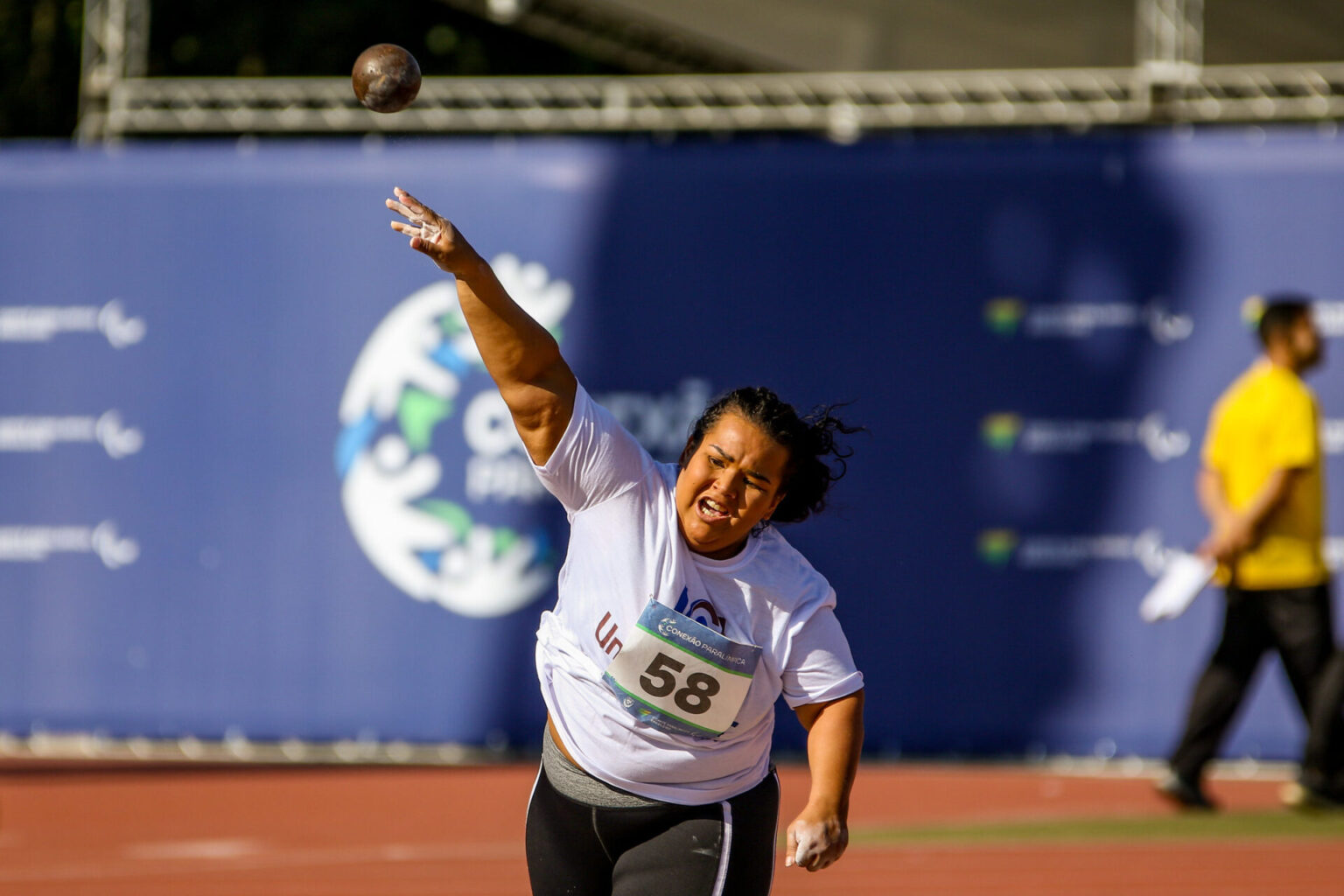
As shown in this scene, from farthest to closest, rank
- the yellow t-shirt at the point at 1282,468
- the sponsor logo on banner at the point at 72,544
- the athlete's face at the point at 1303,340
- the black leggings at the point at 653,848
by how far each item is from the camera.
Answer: the sponsor logo on banner at the point at 72,544 → the athlete's face at the point at 1303,340 → the yellow t-shirt at the point at 1282,468 → the black leggings at the point at 653,848

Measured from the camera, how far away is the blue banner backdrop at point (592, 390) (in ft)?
28.2

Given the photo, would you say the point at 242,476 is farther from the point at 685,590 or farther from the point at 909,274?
the point at 685,590

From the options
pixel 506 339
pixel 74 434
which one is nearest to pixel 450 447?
pixel 74 434

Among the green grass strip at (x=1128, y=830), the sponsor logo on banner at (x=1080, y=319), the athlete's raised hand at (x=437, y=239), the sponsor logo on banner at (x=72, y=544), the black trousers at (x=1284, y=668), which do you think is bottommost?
the green grass strip at (x=1128, y=830)

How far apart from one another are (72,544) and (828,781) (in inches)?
280

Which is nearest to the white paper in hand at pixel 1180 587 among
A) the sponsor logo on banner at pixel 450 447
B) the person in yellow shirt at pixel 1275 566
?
the person in yellow shirt at pixel 1275 566

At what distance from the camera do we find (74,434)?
9.45 m

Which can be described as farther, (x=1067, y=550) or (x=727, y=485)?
(x=1067, y=550)

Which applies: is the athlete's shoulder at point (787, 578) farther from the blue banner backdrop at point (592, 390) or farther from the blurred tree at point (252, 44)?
the blurred tree at point (252, 44)

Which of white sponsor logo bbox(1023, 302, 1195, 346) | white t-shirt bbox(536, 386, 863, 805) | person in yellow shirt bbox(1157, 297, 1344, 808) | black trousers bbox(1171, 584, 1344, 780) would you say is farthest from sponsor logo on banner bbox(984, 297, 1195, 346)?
white t-shirt bbox(536, 386, 863, 805)

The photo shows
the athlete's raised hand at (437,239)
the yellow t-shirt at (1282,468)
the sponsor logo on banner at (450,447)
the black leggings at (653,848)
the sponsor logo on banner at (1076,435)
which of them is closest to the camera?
the athlete's raised hand at (437,239)

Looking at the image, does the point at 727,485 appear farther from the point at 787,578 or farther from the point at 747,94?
the point at 747,94

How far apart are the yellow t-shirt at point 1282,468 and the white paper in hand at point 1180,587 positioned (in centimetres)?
16

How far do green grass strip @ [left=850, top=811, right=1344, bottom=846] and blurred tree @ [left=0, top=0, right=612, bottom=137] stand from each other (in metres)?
14.6
